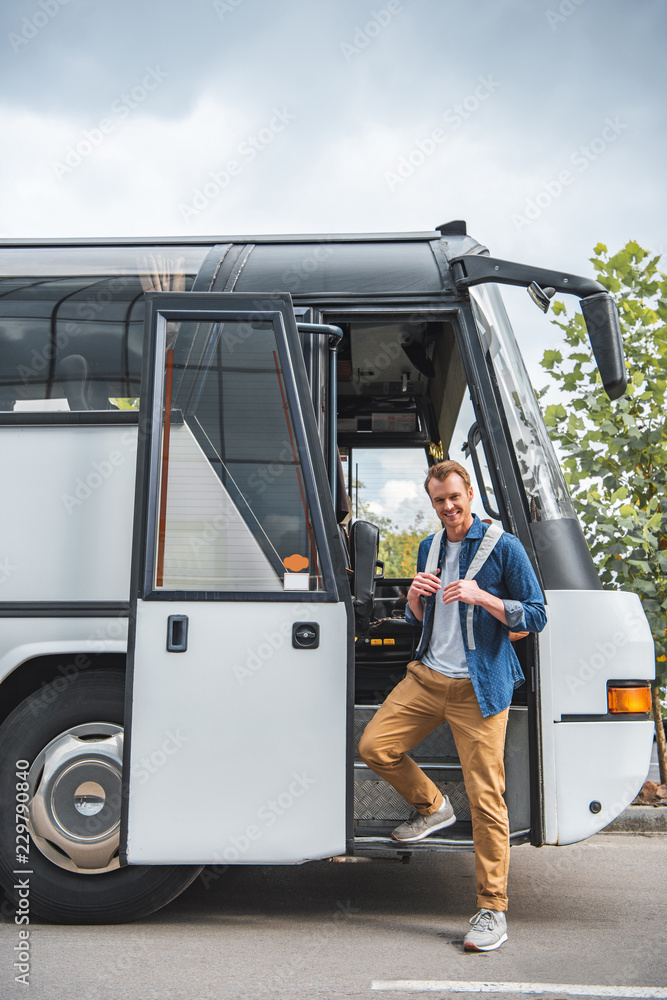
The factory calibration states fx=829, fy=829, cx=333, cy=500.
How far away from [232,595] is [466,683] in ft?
3.48

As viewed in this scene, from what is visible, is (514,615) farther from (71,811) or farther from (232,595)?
(71,811)

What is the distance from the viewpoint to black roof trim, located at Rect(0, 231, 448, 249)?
14.0ft

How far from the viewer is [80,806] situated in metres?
3.56

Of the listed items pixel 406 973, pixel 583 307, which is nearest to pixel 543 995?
pixel 406 973

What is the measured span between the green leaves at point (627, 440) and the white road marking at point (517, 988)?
3297mm

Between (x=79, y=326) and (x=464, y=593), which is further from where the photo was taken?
(x=79, y=326)

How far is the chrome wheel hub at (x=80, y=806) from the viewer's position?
11.7ft

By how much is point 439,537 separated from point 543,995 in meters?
1.82

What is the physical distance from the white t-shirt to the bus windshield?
44 centimetres

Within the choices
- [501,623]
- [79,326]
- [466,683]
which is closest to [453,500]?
[501,623]

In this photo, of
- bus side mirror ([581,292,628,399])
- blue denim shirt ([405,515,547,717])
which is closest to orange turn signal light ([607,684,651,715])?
blue denim shirt ([405,515,547,717])

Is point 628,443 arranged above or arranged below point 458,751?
above

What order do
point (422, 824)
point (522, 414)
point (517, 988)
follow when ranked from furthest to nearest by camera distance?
point (522, 414) < point (422, 824) < point (517, 988)

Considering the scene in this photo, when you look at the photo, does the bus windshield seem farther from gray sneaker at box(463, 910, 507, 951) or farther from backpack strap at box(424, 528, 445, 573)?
gray sneaker at box(463, 910, 507, 951)
